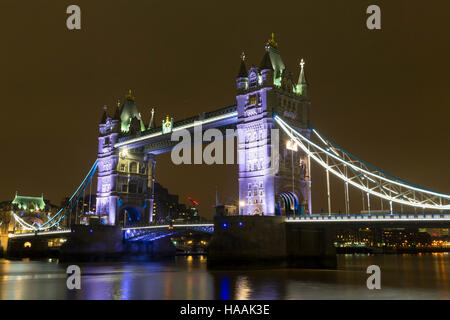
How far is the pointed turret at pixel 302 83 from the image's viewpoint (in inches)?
1971

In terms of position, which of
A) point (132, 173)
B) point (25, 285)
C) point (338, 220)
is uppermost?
point (132, 173)

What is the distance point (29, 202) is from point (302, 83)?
8231cm

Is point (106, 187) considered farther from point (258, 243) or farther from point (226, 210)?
point (258, 243)

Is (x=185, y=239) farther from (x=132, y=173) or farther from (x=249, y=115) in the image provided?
(x=249, y=115)

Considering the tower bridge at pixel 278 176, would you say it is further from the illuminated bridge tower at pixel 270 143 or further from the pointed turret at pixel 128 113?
Result: the pointed turret at pixel 128 113

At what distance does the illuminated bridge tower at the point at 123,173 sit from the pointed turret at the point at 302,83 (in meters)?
25.6

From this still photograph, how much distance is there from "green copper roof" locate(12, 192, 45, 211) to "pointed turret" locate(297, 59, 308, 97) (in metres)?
80.0

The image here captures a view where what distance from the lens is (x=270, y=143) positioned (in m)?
45.6

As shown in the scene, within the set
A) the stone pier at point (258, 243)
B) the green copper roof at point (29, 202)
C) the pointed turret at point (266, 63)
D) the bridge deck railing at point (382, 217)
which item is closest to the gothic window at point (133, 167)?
the pointed turret at point (266, 63)

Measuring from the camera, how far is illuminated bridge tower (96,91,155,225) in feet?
225

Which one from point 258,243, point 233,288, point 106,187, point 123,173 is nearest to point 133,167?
point 123,173

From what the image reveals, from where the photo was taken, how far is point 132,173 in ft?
230
